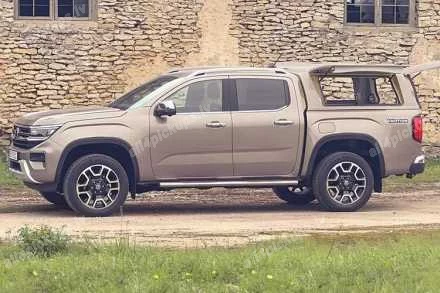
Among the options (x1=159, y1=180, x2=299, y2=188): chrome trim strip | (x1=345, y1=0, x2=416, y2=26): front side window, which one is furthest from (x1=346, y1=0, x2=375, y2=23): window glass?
(x1=159, y1=180, x2=299, y2=188): chrome trim strip

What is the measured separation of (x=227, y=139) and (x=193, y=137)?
0.45 m

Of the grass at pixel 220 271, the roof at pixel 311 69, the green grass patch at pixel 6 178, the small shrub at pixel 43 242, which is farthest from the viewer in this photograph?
the green grass patch at pixel 6 178

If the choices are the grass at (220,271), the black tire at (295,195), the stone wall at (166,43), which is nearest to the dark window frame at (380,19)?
the stone wall at (166,43)

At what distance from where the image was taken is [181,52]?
21.3 meters

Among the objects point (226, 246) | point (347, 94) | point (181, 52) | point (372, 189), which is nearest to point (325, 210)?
point (372, 189)

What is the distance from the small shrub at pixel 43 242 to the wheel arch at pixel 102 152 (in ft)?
10.6

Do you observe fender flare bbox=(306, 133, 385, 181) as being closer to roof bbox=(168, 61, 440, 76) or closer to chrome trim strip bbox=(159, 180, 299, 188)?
chrome trim strip bbox=(159, 180, 299, 188)

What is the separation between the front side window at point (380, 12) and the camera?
2217cm

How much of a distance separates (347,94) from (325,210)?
5474 millimetres

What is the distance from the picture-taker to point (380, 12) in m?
22.3

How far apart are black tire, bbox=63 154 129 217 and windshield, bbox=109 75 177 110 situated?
2.71 ft

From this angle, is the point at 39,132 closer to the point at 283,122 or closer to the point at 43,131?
the point at 43,131

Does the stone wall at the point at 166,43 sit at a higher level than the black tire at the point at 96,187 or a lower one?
higher

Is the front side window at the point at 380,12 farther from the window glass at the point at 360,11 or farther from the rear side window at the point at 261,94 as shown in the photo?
the rear side window at the point at 261,94
